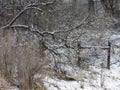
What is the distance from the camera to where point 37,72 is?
8328 mm

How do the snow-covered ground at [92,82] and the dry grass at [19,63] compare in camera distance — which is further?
the snow-covered ground at [92,82]

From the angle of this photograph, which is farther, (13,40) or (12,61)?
(13,40)

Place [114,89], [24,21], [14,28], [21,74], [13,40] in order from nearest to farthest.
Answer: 1. [21,74]
2. [13,40]
3. [114,89]
4. [14,28]
5. [24,21]

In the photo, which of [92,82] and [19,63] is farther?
[92,82]

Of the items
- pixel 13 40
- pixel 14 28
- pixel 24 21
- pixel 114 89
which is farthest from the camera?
pixel 24 21

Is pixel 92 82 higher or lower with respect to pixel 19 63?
lower

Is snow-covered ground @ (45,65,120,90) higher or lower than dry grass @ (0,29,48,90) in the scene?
lower

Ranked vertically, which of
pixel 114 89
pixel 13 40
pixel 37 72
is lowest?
pixel 114 89

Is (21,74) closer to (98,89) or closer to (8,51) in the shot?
(8,51)

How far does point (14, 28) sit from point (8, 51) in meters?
1.89

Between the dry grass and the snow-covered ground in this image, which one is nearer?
the dry grass

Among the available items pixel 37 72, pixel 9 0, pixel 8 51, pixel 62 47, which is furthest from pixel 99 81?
pixel 9 0

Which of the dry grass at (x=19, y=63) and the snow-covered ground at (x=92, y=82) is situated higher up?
the dry grass at (x=19, y=63)

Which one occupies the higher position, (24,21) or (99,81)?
(24,21)
